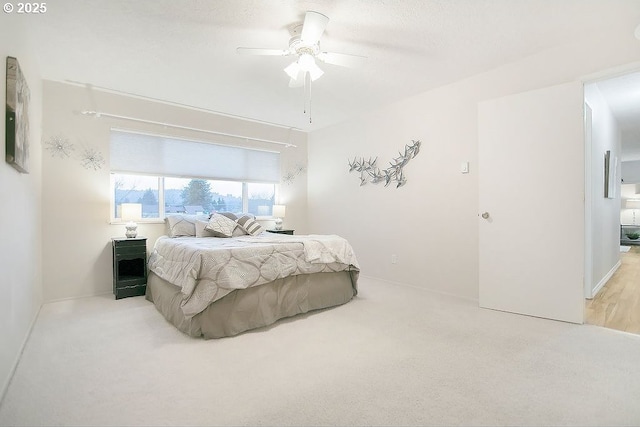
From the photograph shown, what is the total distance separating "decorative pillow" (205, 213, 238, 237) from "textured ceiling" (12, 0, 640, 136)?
5.27 ft

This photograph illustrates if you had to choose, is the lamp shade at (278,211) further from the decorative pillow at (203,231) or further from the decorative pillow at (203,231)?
the decorative pillow at (203,231)

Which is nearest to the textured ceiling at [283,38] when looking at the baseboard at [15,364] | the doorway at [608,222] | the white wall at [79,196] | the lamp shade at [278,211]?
the white wall at [79,196]

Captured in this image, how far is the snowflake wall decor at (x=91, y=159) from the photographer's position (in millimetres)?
3652

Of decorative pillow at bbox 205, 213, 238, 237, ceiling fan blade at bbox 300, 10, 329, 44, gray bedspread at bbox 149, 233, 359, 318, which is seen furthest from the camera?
decorative pillow at bbox 205, 213, 238, 237

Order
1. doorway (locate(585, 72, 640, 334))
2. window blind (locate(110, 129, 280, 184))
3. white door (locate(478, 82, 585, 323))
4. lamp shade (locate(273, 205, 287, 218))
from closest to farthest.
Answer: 1. white door (locate(478, 82, 585, 323))
2. doorway (locate(585, 72, 640, 334))
3. window blind (locate(110, 129, 280, 184))
4. lamp shade (locate(273, 205, 287, 218))

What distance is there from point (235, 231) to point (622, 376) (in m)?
3.77

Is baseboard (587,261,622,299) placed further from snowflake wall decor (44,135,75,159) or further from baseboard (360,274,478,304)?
snowflake wall decor (44,135,75,159)

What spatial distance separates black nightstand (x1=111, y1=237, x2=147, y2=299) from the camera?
3.55m

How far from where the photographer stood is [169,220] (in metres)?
4.02

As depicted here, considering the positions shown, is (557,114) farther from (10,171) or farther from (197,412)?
(10,171)

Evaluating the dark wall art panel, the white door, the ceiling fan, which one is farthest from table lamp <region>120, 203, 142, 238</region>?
the white door

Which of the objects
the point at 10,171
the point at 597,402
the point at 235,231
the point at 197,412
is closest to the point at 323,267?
the point at 235,231

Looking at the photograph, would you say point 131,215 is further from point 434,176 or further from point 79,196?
point 434,176

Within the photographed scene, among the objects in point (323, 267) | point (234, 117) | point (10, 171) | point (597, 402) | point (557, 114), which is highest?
point (234, 117)
